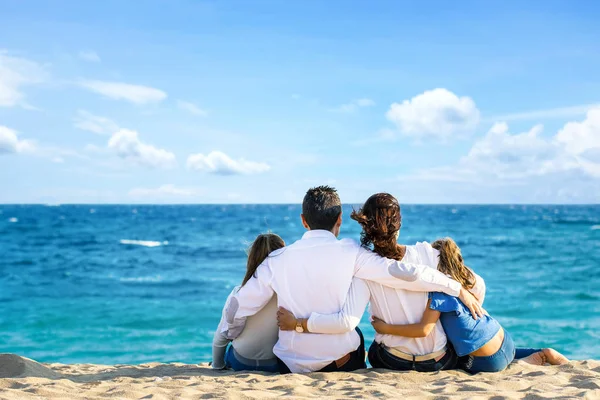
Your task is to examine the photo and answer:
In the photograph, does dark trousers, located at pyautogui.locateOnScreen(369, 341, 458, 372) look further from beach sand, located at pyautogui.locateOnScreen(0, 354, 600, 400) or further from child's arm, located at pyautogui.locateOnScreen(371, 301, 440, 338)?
child's arm, located at pyautogui.locateOnScreen(371, 301, 440, 338)

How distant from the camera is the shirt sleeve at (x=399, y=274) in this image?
4.17 metres

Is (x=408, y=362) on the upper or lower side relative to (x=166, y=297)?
upper

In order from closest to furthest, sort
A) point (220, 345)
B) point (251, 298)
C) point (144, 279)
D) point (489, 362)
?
point (251, 298) → point (489, 362) → point (220, 345) → point (144, 279)

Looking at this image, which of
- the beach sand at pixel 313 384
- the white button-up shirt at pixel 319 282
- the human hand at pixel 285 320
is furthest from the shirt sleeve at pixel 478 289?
the human hand at pixel 285 320

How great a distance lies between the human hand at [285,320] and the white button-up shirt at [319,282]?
4cm

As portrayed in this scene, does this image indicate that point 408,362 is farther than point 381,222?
Yes

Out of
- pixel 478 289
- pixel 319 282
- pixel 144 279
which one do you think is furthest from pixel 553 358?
pixel 144 279

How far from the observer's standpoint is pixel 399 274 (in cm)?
416

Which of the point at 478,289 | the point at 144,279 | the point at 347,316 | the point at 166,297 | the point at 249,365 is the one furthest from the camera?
the point at 144,279

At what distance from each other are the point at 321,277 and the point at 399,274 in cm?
55

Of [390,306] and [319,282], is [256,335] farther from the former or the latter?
[390,306]

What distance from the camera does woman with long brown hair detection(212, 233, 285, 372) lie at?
468 centimetres

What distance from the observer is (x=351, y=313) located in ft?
14.1

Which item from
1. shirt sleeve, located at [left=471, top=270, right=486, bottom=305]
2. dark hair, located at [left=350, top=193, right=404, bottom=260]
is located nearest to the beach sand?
shirt sleeve, located at [left=471, top=270, right=486, bottom=305]
